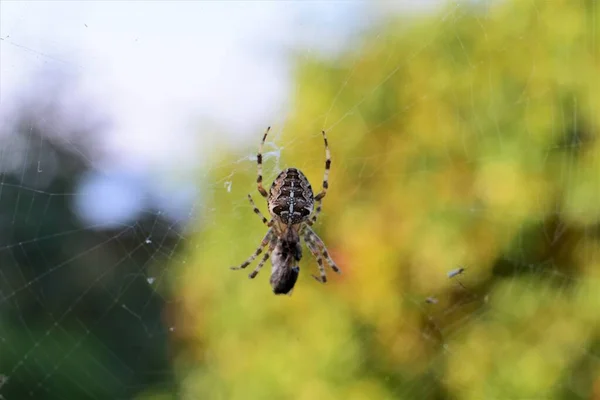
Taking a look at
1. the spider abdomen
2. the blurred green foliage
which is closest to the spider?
the spider abdomen

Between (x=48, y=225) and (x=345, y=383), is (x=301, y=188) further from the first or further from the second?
→ (x=48, y=225)

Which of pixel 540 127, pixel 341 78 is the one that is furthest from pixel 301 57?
pixel 540 127

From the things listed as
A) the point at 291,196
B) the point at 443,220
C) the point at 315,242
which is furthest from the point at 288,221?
the point at 443,220

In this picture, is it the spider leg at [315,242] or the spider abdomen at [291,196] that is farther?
the spider leg at [315,242]

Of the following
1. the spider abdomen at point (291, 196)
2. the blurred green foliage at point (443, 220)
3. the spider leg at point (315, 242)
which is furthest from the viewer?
the blurred green foliage at point (443, 220)

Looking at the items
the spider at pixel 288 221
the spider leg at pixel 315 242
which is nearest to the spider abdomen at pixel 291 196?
the spider at pixel 288 221

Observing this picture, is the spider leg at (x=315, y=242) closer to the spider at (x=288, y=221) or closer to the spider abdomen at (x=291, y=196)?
the spider at (x=288, y=221)
